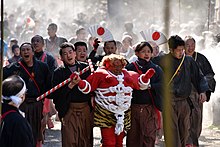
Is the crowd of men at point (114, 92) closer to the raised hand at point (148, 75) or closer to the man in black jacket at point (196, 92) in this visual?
the raised hand at point (148, 75)

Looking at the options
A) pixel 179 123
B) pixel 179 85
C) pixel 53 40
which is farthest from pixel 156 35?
pixel 53 40

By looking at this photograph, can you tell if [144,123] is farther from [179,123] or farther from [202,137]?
[202,137]

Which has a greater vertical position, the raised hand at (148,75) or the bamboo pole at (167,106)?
the raised hand at (148,75)

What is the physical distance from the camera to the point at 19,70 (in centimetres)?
869

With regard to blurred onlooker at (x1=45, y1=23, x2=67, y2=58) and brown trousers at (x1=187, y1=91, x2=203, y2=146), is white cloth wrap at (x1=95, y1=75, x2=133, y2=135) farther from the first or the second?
blurred onlooker at (x1=45, y1=23, x2=67, y2=58)

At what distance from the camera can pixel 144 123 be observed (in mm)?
8656

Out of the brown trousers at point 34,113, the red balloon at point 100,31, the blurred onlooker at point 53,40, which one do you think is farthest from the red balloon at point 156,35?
the blurred onlooker at point 53,40

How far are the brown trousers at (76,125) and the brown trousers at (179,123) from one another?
1168 millimetres

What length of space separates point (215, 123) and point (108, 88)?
4.89 metres

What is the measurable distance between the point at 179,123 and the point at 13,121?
371 cm

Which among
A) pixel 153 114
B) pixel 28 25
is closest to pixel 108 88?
pixel 153 114

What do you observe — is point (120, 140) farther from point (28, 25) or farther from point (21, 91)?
point (28, 25)

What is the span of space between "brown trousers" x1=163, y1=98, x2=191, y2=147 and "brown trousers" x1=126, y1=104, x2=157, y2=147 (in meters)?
0.33

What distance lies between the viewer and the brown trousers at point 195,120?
9891 mm
